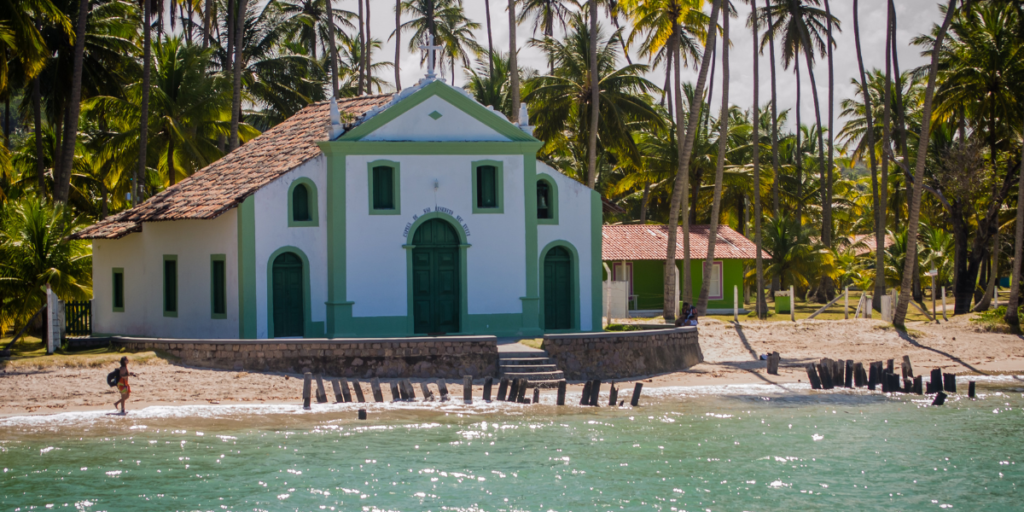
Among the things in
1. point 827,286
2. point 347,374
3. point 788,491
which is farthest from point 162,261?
point 827,286

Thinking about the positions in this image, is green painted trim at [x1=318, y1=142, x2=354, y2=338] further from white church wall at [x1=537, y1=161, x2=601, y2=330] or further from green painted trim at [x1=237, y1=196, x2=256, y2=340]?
white church wall at [x1=537, y1=161, x2=601, y2=330]

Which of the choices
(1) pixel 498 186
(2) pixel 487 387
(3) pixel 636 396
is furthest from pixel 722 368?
(2) pixel 487 387

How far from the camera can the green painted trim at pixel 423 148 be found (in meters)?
25.3

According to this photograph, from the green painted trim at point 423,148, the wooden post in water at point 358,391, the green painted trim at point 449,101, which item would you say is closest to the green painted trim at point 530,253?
the green painted trim at point 423,148

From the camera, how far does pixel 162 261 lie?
90.1 ft

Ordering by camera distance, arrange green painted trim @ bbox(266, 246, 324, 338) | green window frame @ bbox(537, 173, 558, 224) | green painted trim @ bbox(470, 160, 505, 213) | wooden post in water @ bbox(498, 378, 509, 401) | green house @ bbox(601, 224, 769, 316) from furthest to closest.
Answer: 1. green house @ bbox(601, 224, 769, 316)
2. green window frame @ bbox(537, 173, 558, 224)
3. green painted trim @ bbox(470, 160, 505, 213)
4. green painted trim @ bbox(266, 246, 324, 338)
5. wooden post in water @ bbox(498, 378, 509, 401)

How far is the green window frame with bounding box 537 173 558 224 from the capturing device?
27.4 meters

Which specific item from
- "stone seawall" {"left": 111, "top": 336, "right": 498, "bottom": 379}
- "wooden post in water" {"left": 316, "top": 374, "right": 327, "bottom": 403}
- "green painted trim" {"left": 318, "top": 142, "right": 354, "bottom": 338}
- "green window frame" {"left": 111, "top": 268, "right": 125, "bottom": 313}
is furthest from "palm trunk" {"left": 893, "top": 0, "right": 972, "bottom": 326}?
"green window frame" {"left": 111, "top": 268, "right": 125, "bottom": 313}

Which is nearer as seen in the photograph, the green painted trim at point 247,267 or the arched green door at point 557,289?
the green painted trim at point 247,267

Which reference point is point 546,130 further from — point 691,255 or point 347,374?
point 347,374

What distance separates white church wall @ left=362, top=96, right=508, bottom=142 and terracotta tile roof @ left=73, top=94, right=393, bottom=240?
1.15m

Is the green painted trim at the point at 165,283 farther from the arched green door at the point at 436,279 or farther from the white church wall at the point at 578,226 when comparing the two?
the white church wall at the point at 578,226

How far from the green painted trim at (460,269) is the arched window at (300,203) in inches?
104

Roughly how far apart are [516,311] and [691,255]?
59.8ft
